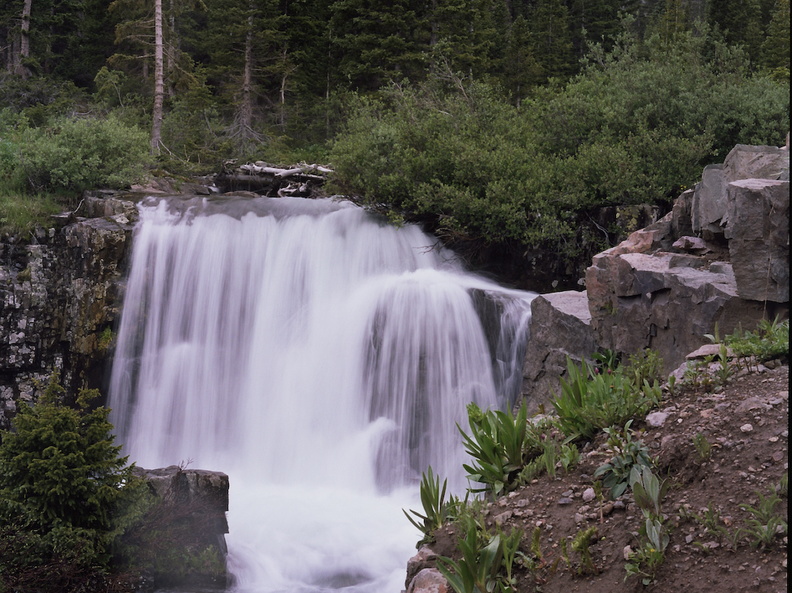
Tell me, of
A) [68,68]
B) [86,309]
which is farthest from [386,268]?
[68,68]

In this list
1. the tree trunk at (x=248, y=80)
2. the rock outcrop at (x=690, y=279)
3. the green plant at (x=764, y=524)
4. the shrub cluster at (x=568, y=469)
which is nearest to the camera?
the green plant at (x=764, y=524)

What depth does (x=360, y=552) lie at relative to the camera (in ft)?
28.9

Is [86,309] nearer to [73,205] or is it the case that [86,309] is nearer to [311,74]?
[73,205]

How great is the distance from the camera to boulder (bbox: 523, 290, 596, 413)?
31.1 feet

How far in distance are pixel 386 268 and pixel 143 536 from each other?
645 centimetres

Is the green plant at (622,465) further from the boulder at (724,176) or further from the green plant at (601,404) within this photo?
the boulder at (724,176)

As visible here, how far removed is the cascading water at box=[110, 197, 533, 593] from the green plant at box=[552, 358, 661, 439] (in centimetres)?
380

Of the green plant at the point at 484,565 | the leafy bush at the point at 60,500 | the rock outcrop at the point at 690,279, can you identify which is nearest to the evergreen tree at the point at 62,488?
the leafy bush at the point at 60,500

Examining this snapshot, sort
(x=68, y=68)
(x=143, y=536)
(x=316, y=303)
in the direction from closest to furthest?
(x=143, y=536)
(x=316, y=303)
(x=68, y=68)

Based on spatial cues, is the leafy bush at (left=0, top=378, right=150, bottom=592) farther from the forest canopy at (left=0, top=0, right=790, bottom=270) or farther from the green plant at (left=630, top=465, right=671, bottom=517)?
the forest canopy at (left=0, top=0, right=790, bottom=270)

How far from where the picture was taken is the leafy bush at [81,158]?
14.7 m

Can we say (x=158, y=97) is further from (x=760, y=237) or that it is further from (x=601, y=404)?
(x=601, y=404)

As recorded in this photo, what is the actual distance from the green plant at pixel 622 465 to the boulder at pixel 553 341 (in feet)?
14.2

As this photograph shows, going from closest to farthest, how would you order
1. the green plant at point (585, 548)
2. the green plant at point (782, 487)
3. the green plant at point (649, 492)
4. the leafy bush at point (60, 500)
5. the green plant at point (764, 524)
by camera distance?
the green plant at point (764, 524), the green plant at point (782, 487), the green plant at point (585, 548), the green plant at point (649, 492), the leafy bush at point (60, 500)
